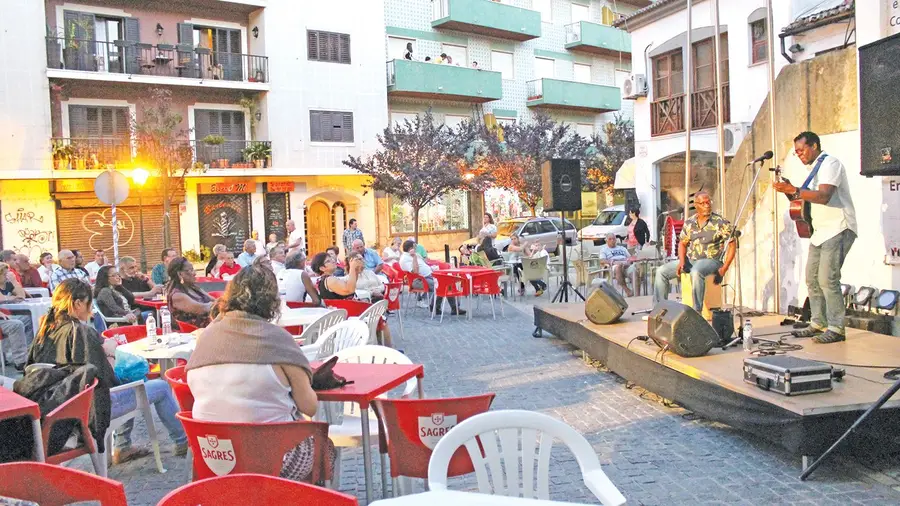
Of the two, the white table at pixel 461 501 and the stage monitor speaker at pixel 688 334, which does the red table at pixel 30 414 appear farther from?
the stage monitor speaker at pixel 688 334

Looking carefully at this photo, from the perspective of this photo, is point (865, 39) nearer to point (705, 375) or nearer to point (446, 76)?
point (705, 375)

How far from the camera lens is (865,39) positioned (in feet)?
25.0

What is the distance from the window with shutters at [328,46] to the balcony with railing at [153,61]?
1.78 m

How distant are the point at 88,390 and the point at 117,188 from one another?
8.85m

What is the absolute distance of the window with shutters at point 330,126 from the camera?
86.5 feet

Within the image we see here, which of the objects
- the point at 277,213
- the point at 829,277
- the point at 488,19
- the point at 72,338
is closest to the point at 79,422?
the point at 72,338

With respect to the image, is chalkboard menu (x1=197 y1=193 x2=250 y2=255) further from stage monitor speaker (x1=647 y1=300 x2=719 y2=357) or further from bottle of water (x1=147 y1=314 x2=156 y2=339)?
stage monitor speaker (x1=647 y1=300 x2=719 y2=357)

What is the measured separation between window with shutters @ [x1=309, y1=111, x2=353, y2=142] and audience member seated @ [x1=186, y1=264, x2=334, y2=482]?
23.2m

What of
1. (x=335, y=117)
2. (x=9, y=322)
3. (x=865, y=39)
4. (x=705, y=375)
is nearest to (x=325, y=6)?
(x=335, y=117)

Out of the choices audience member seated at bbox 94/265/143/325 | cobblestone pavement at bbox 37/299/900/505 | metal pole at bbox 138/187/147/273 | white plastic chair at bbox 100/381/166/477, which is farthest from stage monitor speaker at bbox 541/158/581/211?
metal pole at bbox 138/187/147/273

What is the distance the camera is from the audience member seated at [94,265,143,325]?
8.76m

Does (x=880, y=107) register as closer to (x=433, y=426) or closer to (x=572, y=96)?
(x=433, y=426)

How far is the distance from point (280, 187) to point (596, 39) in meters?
16.0

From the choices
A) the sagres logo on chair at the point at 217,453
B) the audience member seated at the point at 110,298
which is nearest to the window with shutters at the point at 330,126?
the audience member seated at the point at 110,298
